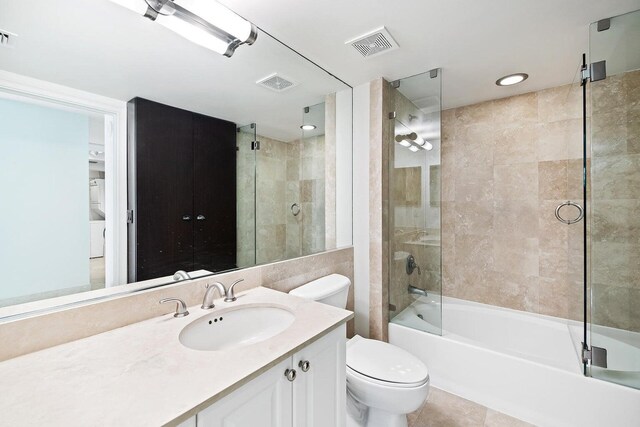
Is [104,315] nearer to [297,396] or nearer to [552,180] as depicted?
[297,396]

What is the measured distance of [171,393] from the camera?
2.12 feet

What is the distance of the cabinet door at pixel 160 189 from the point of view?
112 centimetres

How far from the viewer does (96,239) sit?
1.03m

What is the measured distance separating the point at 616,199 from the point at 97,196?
105 inches

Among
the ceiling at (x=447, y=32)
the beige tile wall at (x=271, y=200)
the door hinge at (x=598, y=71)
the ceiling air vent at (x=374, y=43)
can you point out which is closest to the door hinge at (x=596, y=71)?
the door hinge at (x=598, y=71)

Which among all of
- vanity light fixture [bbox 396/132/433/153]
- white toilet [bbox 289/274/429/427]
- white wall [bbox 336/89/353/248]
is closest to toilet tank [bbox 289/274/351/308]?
white toilet [bbox 289/274/429/427]

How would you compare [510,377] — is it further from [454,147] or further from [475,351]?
[454,147]

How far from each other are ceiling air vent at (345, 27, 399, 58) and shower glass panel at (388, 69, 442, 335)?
0.51m

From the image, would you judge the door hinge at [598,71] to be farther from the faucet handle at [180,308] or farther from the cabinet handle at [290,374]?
the faucet handle at [180,308]

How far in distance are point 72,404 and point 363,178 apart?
1.91 metres

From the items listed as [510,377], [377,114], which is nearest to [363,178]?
[377,114]

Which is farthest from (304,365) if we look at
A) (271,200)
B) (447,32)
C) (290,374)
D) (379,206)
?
(447,32)

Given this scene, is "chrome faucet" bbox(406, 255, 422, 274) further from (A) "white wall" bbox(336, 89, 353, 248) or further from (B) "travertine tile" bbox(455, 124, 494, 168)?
(B) "travertine tile" bbox(455, 124, 494, 168)

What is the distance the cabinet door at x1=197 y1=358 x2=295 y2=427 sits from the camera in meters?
0.68
